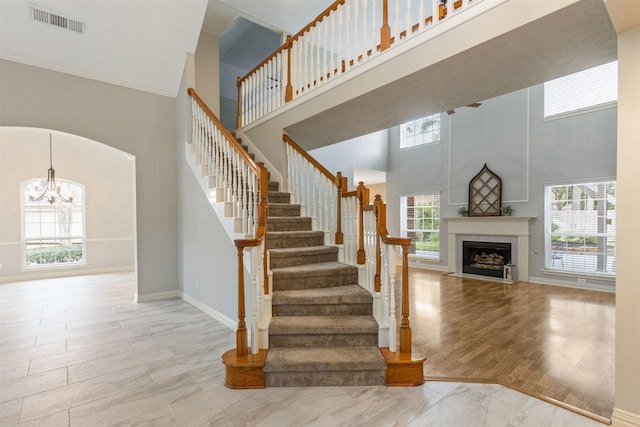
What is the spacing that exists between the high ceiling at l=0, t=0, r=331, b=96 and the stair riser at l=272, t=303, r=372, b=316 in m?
4.16

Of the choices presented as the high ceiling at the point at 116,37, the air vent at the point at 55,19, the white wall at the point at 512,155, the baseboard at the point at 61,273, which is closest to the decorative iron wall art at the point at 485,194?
the white wall at the point at 512,155

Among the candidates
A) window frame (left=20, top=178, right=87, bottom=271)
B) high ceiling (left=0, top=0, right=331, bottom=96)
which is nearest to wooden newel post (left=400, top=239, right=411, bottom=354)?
high ceiling (left=0, top=0, right=331, bottom=96)

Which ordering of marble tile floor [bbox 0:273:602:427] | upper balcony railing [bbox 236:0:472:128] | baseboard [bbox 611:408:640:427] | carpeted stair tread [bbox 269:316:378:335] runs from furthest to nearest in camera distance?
upper balcony railing [bbox 236:0:472:128]
carpeted stair tread [bbox 269:316:378:335]
marble tile floor [bbox 0:273:602:427]
baseboard [bbox 611:408:640:427]

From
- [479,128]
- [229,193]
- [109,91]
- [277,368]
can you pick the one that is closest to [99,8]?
[109,91]

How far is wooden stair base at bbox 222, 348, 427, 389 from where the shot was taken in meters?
2.48

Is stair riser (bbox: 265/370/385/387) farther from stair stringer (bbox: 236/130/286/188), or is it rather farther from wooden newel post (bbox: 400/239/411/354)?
stair stringer (bbox: 236/130/286/188)

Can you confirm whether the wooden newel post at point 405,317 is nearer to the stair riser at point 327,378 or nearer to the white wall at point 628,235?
the stair riser at point 327,378

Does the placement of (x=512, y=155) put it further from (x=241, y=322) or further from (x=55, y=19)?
(x=55, y=19)

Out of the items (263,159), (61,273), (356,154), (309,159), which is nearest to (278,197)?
(309,159)

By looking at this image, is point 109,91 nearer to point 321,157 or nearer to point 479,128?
point 321,157

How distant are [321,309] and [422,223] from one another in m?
6.44

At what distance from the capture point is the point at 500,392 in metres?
2.42

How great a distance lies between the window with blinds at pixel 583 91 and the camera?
568cm

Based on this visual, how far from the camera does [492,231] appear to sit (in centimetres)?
702
